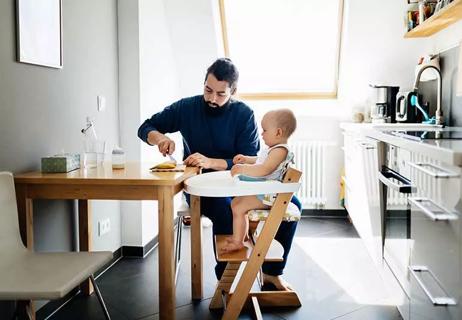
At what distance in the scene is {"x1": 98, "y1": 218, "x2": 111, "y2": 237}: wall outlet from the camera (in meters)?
3.17

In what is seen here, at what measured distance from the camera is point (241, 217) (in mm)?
2273

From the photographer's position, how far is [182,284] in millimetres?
3004

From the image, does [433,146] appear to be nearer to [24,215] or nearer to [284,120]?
[284,120]

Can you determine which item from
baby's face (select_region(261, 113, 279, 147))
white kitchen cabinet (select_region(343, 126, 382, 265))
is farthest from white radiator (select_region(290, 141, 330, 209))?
baby's face (select_region(261, 113, 279, 147))

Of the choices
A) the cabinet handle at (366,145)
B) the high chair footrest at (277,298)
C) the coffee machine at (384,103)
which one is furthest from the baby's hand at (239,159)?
the coffee machine at (384,103)

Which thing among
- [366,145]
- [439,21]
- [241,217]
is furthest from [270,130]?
[439,21]

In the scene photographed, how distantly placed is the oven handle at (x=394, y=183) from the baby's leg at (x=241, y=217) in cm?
61

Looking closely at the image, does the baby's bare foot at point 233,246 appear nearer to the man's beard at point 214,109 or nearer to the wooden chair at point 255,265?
the wooden chair at point 255,265

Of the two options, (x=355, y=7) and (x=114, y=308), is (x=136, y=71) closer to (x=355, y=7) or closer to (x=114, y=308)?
(x=114, y=308)

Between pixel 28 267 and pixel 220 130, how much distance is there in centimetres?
131

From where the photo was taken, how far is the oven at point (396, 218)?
2207 mm

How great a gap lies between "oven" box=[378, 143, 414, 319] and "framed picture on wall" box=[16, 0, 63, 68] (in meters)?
1.78

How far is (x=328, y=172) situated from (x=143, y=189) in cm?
308

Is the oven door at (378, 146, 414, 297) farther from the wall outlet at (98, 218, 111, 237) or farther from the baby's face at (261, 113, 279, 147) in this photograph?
the wall outlet at (98, 218, 111, 237)
